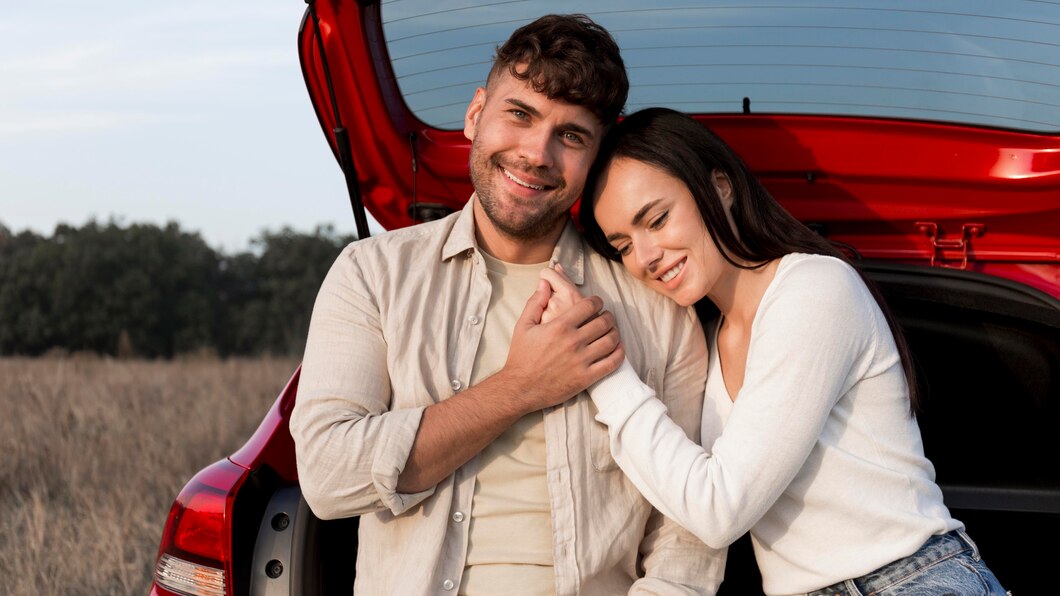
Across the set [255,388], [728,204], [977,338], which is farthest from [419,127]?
[255,388]

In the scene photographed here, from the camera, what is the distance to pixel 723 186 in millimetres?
2057

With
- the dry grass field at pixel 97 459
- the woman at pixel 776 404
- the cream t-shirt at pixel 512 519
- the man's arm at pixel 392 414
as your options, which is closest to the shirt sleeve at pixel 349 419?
the man's arm at pixel 392 414

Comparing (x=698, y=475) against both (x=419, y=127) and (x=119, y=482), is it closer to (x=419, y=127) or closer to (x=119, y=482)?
(x=419, y=127)

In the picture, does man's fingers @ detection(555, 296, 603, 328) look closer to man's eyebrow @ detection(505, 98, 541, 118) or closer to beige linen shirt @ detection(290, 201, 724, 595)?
beige linen shirt @ detection(290, 201, 724, 595)

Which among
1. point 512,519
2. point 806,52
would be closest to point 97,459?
point 512,519

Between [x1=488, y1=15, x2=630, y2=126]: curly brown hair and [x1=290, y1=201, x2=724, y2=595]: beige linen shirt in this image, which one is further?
[x1=488, y1=15, x2=630, y2=126]: curly brown hair

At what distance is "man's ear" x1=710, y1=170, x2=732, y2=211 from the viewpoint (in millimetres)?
2035

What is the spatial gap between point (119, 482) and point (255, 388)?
360 cm

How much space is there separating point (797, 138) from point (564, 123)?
537 millimetres

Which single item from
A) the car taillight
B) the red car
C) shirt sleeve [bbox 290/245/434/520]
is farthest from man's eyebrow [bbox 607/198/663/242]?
the car taillight

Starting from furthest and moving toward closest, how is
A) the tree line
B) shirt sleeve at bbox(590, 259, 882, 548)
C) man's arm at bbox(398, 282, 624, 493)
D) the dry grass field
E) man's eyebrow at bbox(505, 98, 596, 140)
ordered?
→ the tree line, the dry grass field, man's eyebrow at bbox(505, 98, 596, 140), man's arm at bbox(398, 282, 624, 493), shirt sleeve at bbox(590, 259, 882, 548)

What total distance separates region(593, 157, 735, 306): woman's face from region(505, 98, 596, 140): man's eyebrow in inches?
4.4

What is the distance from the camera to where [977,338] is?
2.61 m

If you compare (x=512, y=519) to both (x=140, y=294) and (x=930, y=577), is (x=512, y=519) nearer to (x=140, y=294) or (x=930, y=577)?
(x=930, y=577)
